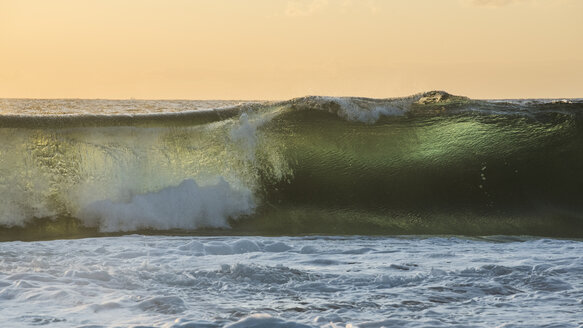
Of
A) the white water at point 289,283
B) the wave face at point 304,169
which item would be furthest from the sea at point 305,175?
the white water at point 289,283

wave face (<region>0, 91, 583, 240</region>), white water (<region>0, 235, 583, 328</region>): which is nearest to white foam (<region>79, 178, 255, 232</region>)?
wave face (<region>0, 91, 583, 240</region>)

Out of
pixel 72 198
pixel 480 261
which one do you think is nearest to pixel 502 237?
pixel 480 261

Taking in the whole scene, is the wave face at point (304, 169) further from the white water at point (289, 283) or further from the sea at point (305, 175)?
the white water at point (289, 283)

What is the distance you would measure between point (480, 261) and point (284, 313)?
1.91 m

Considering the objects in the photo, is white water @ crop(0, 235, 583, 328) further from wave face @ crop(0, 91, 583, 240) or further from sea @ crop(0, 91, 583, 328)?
wave face @ crop(0, 91, 583, 240)

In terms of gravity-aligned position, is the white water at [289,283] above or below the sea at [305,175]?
below

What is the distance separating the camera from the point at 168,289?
3910mm

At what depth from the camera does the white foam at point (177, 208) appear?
21.1 feet

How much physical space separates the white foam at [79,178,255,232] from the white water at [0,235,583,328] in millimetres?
611

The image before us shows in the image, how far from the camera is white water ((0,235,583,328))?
129 inches

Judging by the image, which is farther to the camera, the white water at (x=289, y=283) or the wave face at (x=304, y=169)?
the wave face at (x=304, y=169)

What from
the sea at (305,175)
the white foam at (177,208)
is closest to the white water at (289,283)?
the sea at (305,175)

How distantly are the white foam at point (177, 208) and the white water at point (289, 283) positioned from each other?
61 cm

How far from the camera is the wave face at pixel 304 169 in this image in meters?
6.44
